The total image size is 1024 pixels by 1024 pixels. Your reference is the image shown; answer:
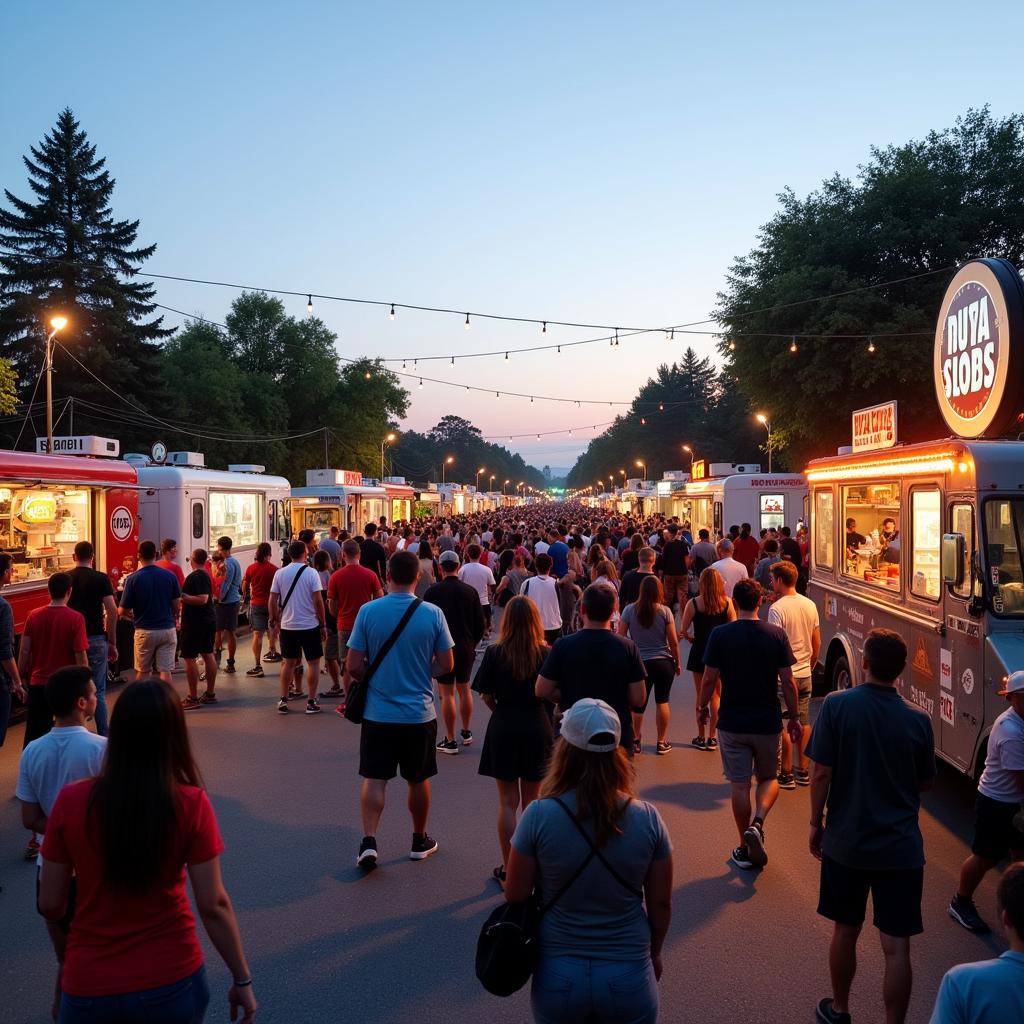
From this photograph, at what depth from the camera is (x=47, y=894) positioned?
8.71ft

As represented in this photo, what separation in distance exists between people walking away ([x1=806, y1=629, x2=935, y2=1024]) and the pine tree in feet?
150

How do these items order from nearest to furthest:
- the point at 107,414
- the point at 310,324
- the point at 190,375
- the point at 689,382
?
1. the point at 107,414
2. the point at 190,375
3. the point at 310,324
4. the point at 689,382

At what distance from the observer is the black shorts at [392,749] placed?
569 centimetres

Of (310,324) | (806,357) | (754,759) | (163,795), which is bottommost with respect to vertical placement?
(754,759)

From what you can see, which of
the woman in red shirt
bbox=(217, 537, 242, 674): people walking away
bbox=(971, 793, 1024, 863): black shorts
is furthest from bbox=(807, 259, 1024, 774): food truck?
bbox=(217, 537, 242, 674): people walking away

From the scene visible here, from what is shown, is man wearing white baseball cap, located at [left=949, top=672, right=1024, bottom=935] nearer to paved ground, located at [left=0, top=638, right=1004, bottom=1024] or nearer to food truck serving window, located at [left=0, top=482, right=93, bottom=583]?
paved ground, located at [left=0, top=638, right=1004, bottom=1024]

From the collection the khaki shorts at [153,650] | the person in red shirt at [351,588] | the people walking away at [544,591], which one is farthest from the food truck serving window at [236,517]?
the people walking away at [544,591]

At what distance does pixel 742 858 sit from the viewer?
5848 millimetres

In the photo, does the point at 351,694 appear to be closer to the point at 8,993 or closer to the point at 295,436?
the point at 8,993

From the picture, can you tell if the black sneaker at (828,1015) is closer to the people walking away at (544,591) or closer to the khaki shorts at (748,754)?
the khaki shorts at (748,754)

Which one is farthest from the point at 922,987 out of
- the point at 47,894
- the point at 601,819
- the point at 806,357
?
the point at 806,357

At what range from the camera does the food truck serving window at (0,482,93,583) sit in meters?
11.3

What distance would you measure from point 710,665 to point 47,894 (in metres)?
4.30

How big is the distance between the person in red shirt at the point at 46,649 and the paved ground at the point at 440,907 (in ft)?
2.93
